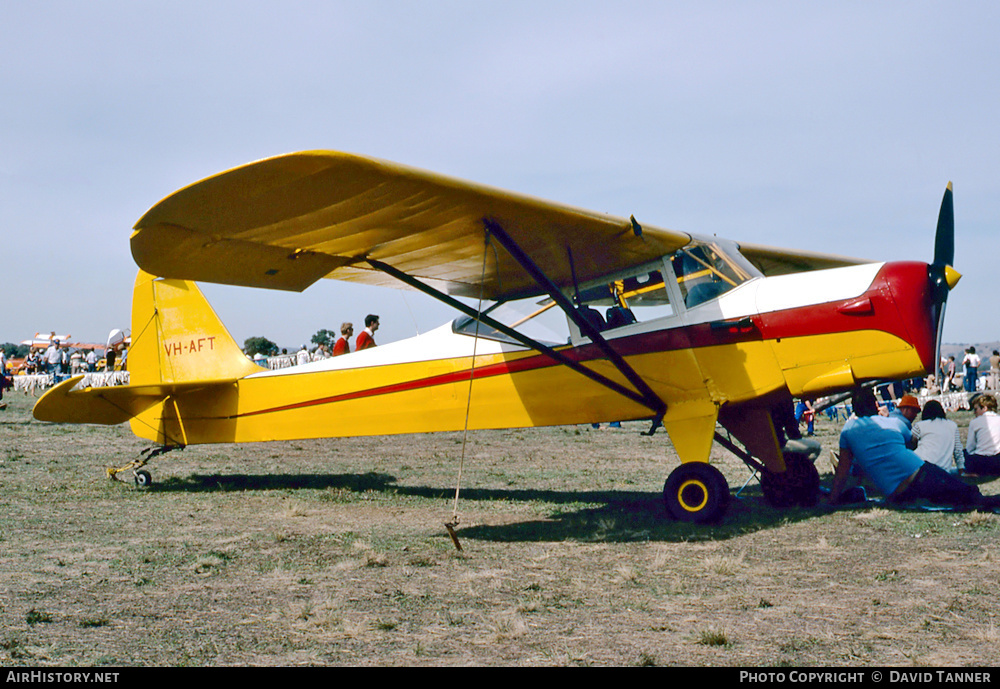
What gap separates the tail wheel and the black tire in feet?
4.07

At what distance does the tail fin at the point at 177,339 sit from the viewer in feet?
30.6

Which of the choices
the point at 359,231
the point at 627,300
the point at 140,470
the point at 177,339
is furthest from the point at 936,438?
the point at 177,339

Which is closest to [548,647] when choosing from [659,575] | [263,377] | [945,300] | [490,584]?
[490,584]

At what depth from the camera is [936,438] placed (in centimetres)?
780

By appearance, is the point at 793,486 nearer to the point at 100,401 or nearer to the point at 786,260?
the point at 786,260

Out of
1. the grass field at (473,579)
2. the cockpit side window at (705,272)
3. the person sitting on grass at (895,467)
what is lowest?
the grass field at (473,579)

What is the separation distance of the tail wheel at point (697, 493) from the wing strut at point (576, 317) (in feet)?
2.19

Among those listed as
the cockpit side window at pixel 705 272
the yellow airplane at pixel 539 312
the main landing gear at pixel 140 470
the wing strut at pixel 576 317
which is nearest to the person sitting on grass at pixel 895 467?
the yellow airplane at pixel 539 312

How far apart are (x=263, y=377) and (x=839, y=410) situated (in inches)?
656

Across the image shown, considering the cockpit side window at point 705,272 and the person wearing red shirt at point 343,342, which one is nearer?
the cockpit side window at point 705,272

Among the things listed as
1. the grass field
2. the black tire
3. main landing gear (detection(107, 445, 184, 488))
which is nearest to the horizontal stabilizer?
main landing gear (detection(107, 445, 184, 488))

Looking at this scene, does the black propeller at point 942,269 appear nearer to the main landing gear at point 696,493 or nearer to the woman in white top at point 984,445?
the main landing gear at point 696,493

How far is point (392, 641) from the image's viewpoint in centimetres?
328

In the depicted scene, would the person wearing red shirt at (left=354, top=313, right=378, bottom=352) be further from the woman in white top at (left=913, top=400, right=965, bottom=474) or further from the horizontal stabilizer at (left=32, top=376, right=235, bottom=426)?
the woman in white top at (left=913, top=400, right=965, bottom=474)
